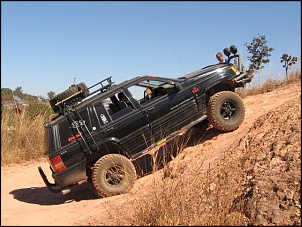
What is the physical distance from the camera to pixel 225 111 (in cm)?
760

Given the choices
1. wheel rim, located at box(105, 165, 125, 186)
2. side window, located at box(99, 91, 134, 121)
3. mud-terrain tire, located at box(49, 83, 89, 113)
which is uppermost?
mud-terrain tire, located at box(49, 83, 89, 113)

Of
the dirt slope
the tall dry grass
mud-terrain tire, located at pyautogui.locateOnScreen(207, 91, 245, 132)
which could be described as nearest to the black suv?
mud-terrain tire, located at pyautogui.locateOnScreen(207, 91, 245, 132)

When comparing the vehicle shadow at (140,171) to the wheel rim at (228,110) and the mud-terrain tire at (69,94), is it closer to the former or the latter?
the wheel rim at (228,110)

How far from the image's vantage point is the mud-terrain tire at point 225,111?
7406 millimetres

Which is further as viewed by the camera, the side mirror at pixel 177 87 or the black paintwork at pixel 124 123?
the side mirror at pixel 177 87

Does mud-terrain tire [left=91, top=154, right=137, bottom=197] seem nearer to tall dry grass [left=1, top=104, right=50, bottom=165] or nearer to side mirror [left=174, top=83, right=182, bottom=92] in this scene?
side mirror [left=174, top=83, right=182, bottom=92]

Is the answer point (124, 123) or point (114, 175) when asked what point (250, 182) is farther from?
point (124, 123)

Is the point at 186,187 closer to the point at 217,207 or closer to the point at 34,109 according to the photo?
the point at 217,207

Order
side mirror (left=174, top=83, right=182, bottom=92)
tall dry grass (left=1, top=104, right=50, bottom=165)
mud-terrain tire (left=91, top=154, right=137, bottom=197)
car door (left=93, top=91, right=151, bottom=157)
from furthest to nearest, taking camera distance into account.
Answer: tall dry grass (left=1, top=104, right=50, bottom=165) < side mirror (left=174, top=83, right=182, bottom=92) < car door (left=93, top=91, right=151, bottom=157) < mud-terrain tire (left=91, top=154, right=137, bottom=197)

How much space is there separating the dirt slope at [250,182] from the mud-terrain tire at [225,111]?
18cm

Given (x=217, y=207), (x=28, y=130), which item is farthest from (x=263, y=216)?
(x=28, y=130)

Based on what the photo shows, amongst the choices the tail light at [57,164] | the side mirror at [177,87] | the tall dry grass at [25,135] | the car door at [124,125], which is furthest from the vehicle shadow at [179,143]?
the tall dry grass at [25,135]

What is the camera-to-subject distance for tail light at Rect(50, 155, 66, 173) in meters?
6.70

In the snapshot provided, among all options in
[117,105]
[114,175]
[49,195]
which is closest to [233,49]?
[117,105]
